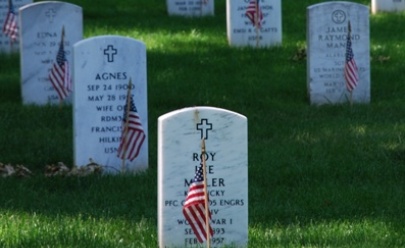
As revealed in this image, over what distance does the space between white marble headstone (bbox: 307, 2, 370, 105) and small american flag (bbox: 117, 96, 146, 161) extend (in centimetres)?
392

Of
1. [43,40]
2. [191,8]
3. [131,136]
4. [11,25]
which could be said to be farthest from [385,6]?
[131,136]

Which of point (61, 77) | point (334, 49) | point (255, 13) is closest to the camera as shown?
point (61, 77)

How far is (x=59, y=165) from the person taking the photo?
11.3 m

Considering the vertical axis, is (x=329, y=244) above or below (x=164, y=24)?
below

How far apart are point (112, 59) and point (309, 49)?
4.05 m

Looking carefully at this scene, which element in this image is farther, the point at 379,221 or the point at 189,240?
the point at 379,221

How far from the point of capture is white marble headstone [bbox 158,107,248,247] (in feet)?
26.8

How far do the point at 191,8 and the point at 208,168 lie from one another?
40.1ft

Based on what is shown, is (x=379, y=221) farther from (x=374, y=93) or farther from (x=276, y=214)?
(x=374, y=93)

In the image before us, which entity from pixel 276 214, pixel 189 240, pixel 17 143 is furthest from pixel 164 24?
pixel 189 240

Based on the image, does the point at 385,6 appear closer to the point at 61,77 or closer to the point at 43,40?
the point at 43,40

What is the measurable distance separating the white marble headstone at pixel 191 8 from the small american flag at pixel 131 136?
29.6 ft

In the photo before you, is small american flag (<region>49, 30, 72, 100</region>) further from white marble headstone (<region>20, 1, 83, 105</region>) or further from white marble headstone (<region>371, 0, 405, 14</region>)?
white marble headstone (<region>371, 0, 405, 14</region>)

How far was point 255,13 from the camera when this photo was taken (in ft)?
57.6
